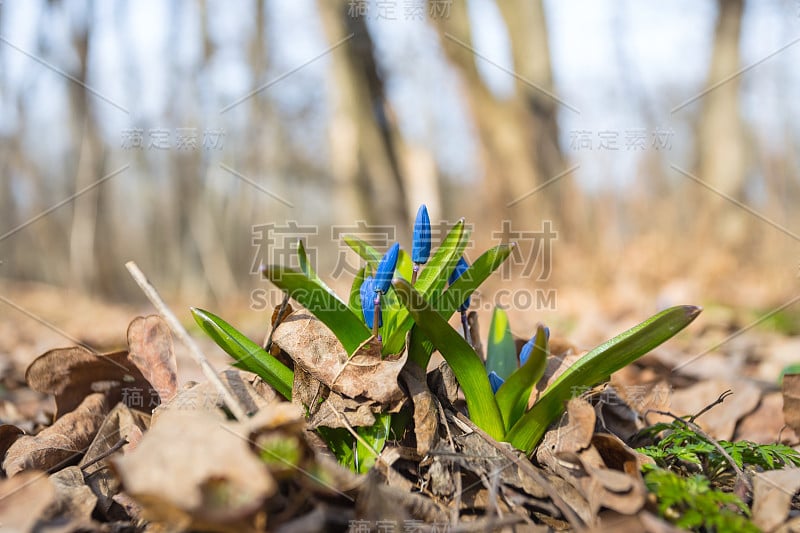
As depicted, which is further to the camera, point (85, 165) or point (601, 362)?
point (85, 165)

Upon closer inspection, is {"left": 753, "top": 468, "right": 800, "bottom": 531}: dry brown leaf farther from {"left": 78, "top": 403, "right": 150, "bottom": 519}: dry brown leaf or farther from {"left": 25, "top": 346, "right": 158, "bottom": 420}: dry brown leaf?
{"left": 25, "top": 346, "right": 158, "bottom": 420}: dry brown leaf

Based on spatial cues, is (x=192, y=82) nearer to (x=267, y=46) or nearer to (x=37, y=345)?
(x=267, y=46)

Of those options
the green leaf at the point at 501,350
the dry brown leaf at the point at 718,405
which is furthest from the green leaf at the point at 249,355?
the dry brown leaf at the point at 718,405

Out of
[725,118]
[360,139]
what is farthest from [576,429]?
[725,118]

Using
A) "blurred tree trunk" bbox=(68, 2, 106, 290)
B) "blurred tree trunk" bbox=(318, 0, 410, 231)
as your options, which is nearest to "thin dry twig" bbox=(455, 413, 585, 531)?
"blurred tree trunk" bbox=(318, 0, 410, 231)

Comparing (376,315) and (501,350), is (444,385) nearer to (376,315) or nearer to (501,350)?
(376,315)

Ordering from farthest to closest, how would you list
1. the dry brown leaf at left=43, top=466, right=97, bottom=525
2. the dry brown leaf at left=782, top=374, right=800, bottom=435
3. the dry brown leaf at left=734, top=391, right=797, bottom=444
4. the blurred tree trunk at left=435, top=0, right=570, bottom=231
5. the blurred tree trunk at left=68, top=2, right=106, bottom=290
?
the blurred tree trunk at left=68, top=2, right=106, bottom=290 < the blurred tree trunk at left=435, top=0, right=570, bottom=231 < the dry brown leaf at left=734, top=391, right=797, bottom=444 < the dry brown leaf at left=782, top=374, right=800, bottom=435 < the dry brown leaf at left=43, top=466, right=97, bottom=525
